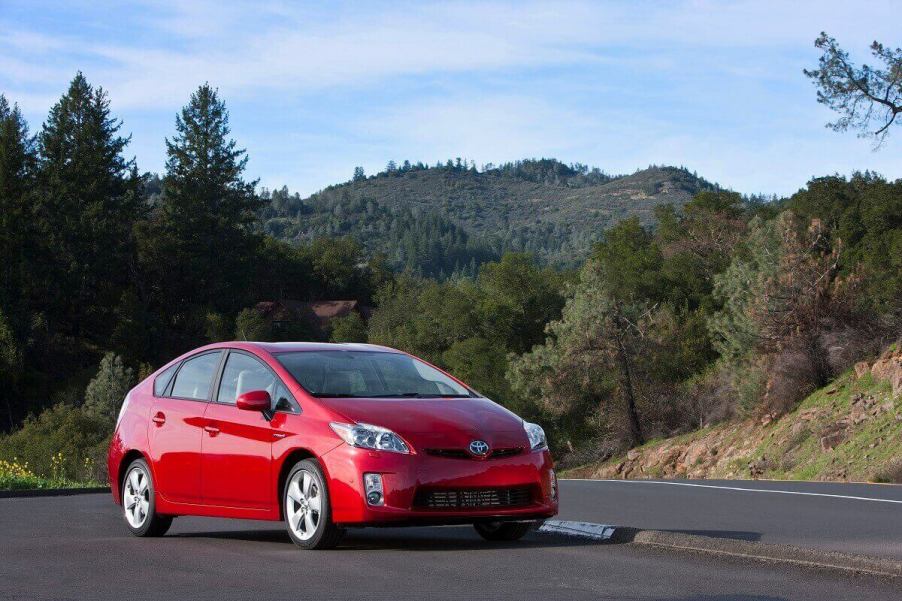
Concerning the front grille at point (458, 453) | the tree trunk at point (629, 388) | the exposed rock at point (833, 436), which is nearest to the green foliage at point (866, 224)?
the exposed rock at point (833, 436)

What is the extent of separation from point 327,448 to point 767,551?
10.3 ft

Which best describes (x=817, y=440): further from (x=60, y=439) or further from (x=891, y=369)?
(x=60, y=439)

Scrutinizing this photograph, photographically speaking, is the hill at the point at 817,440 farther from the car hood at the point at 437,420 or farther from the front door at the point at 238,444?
the front door at the point at 238,444

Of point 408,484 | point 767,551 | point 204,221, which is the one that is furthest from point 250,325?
point 767,551

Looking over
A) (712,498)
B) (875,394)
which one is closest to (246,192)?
Result: (875,394)

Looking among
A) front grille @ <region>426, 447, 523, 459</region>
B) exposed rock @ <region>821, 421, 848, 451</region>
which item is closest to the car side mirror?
front grille @ <region>426, 447, 523, 459</region>

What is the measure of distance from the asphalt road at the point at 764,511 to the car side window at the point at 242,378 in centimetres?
355

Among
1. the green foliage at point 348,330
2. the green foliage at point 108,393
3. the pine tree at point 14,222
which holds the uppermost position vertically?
the pine tree at point 14,222

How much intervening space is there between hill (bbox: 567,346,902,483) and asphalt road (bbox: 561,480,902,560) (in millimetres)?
18094

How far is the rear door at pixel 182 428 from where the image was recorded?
1121cm

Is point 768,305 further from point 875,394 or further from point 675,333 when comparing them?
point 675,333

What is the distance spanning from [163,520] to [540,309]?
76.8 metres

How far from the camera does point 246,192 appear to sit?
10838 centimetres

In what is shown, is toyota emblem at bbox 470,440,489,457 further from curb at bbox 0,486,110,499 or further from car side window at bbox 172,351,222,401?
curb at bbox 0,486,110,499
